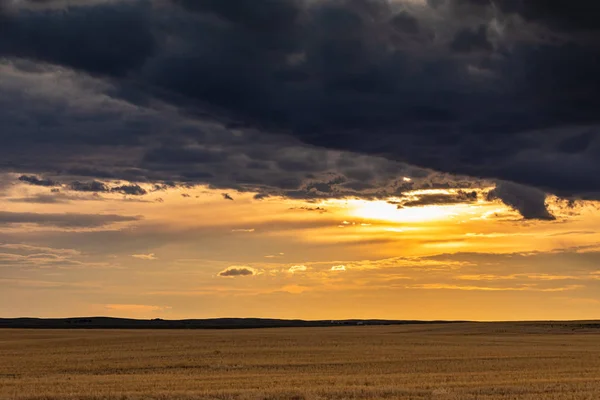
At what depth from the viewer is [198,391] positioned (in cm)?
4047

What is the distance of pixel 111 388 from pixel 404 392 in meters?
15.7

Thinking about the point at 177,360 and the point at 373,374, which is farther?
the point at 177,360

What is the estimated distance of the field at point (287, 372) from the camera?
130 feet

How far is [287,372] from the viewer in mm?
55844

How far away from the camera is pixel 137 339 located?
334ft

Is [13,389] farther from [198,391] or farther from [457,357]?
[457,357]

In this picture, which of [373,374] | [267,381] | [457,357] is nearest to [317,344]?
[457,357]

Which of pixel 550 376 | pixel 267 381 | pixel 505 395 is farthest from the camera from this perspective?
pixel 550 376

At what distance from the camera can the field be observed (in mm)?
39625

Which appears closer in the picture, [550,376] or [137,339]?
[550,376]

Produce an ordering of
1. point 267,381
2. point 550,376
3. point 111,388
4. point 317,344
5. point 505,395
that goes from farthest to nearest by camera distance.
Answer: point 317,344, point 550,376, point 267,381, point 111,388, point 505,395

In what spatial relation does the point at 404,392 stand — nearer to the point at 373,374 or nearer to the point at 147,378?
the point at 373,374

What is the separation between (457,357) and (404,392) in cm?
3016

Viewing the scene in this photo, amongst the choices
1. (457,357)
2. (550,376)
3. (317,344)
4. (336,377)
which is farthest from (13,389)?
(317,344)
